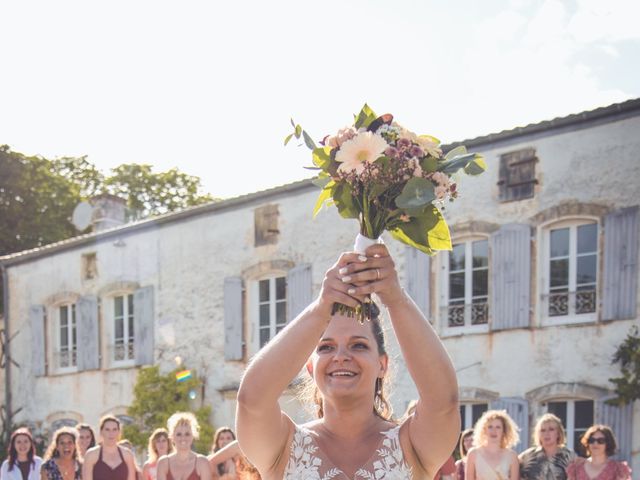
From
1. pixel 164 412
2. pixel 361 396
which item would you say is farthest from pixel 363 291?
pixel 164 412

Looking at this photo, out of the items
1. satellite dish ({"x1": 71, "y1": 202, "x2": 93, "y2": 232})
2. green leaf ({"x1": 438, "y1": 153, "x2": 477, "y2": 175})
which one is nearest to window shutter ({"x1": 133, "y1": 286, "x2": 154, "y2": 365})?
satellite dish ({"x1": 71, "y1": 202, "x2": 93, "y2": 232})

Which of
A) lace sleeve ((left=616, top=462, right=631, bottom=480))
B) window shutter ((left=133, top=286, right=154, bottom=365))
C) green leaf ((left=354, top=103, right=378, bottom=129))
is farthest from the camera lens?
window shutter ((left=133, top=286, right=154, bottom=365))

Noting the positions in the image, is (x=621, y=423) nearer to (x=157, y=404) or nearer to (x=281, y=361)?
(x=157, y=404)

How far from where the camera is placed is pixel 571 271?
12297 mm

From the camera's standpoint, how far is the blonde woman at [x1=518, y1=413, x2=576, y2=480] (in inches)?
315

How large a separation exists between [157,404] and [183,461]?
8.70 meters

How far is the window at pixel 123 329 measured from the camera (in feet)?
61.9

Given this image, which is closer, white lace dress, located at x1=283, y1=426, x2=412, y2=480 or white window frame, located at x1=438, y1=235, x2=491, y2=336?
white lace dress, located at x1=283, y1=426, x2=412, y2=480

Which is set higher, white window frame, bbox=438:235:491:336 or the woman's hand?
the woman's hand

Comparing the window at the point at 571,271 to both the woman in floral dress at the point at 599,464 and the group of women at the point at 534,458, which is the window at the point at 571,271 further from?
the group of women at the point at 534,458

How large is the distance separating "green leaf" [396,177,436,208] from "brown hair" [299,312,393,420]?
0.37 meters

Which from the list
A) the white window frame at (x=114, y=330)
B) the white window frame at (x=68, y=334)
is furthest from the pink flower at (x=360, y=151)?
the white window frame at (x=68, y=334)

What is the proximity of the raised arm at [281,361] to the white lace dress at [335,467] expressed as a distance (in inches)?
7.8

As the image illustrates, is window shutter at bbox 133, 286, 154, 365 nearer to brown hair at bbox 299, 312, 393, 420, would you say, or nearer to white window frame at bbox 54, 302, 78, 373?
white window frame at bbox 54, 302, 78, 373
